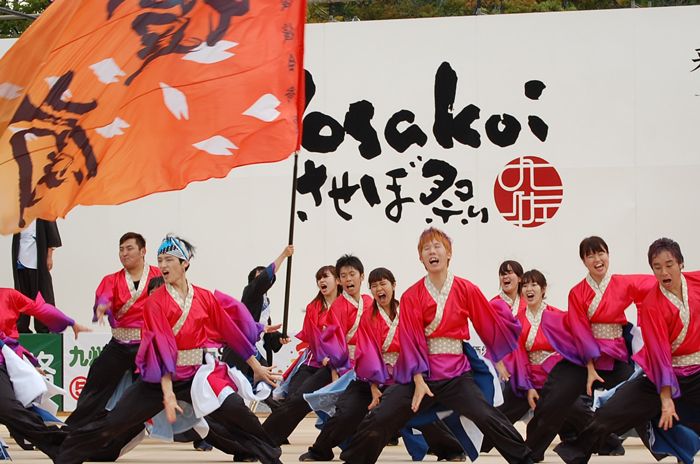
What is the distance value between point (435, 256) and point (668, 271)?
3.89 feet

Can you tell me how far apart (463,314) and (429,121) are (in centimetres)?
472

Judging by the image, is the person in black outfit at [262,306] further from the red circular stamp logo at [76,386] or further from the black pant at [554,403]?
the red circular stamp logo at [76,386]

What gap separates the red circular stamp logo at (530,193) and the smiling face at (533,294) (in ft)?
8.95

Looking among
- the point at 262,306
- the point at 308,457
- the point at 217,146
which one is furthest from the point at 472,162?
the point at 217,146

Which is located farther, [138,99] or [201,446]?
[201,446]

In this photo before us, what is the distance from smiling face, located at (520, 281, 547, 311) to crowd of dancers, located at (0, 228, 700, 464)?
69 mm

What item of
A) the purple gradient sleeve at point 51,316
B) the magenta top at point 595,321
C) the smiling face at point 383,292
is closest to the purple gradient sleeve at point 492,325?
the magenta top at point 595,321

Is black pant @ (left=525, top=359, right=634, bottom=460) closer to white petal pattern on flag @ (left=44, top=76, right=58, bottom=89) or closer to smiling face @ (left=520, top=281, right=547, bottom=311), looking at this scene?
smiling face @ (left=520, top=281, right=547, bottom=311)

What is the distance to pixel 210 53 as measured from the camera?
18.5ft

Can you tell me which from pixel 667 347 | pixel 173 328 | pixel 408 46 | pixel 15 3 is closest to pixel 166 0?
pixel 173 328

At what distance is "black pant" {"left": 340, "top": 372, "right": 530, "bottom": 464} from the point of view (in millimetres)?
4918

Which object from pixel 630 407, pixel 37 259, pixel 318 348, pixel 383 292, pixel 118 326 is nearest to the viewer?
pixel 630 407

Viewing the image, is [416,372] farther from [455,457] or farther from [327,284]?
[327,284]

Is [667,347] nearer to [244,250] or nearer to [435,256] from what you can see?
[435,256]
